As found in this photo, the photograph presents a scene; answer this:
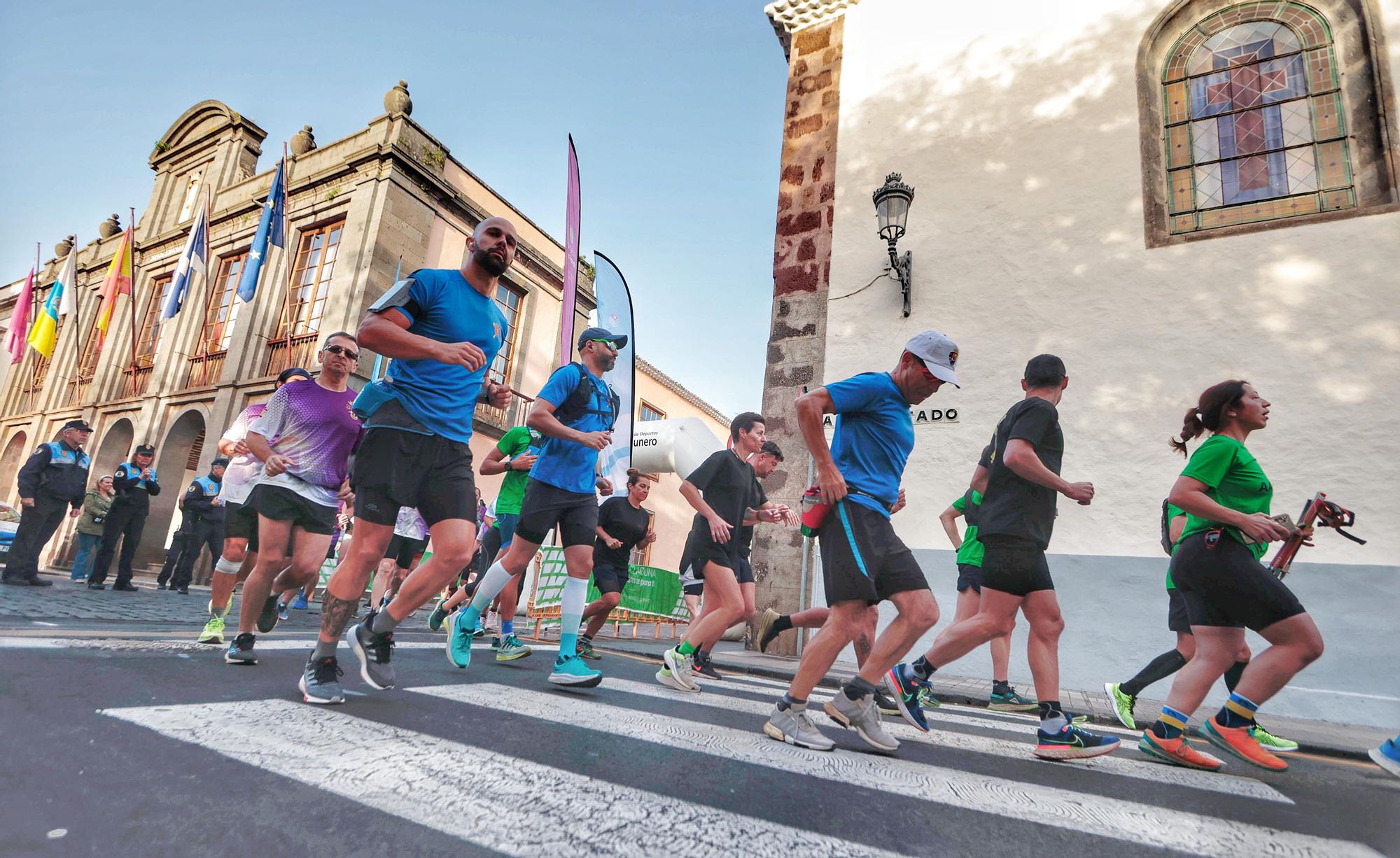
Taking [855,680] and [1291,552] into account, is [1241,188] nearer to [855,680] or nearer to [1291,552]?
[1291,552]

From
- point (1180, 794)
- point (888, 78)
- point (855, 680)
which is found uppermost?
point (888, 78)

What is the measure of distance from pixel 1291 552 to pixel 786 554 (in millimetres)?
5452

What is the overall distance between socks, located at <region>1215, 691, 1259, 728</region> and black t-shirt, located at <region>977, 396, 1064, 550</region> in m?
1.07

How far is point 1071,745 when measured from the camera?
3.03m

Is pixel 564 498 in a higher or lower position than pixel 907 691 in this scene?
higher

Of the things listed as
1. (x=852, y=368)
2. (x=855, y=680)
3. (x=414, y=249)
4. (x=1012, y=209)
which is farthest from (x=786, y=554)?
(x=414, y=249)

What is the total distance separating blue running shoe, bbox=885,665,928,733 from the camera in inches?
151

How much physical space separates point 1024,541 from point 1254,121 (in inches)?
324

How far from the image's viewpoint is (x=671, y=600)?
37.9 feet

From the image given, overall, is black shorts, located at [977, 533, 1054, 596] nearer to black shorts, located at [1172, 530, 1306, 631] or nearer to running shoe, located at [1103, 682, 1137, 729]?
black shorts, located at [1172, 530, 1306, 631]

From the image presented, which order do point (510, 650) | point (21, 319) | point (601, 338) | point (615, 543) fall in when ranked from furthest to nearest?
point (21, 319), point (615, 543), point (510, 650), point (601, 338)

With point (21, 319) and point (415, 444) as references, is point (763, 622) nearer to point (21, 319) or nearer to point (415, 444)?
point (415, 444)

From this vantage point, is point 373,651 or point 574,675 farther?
point 574,675

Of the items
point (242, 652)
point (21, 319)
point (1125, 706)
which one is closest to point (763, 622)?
point (1125, 706)
